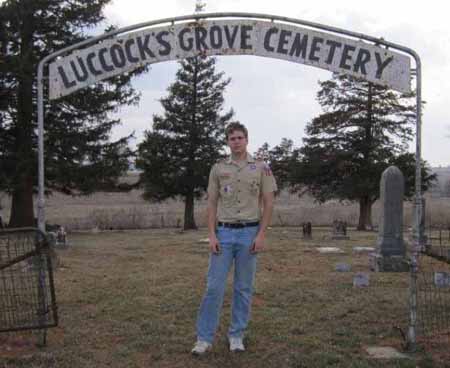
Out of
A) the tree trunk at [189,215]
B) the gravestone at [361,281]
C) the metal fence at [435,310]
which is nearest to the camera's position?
the metal fence at [435,310]

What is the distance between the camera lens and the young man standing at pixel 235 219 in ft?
17.1

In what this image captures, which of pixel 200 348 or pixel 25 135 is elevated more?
pixel 25 135

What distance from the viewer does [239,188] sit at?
206 inches

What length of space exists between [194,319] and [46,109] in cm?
1668

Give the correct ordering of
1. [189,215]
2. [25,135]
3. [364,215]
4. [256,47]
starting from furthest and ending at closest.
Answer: [189,215], [364,215], [25,135], [256,47]

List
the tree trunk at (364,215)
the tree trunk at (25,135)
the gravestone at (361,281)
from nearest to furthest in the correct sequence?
the gravestone at (361,281) < the tree trunk at (25,135) < the tree trunk at (364,215)

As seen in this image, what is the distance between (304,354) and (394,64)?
9.98ft

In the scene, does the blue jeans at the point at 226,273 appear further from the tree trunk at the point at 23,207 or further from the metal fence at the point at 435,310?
the tree trunk at the point at 23,207

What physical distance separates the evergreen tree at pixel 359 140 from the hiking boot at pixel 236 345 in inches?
893

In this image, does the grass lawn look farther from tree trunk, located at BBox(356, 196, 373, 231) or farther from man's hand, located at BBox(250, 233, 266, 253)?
tree trunk, located at BBox(356, 196, 373, 231)

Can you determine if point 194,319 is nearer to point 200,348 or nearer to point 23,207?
point 200,348

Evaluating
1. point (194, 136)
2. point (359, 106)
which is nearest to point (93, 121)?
point (194, 136)

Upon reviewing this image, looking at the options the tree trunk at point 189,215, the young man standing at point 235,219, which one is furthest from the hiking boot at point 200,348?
the tree trunk at point 189,215

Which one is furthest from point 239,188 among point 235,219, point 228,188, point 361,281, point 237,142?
point 361,281
